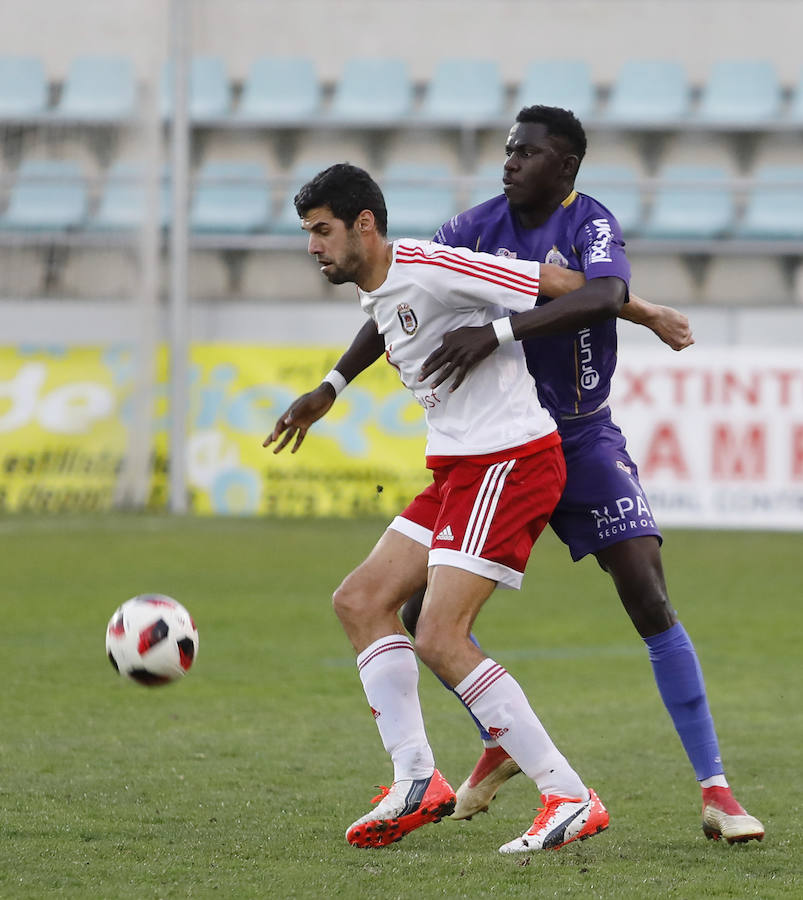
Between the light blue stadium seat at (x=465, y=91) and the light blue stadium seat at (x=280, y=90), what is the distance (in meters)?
1.44

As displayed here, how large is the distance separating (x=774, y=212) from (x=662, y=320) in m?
14.2

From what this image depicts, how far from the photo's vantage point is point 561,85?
19.1 meters

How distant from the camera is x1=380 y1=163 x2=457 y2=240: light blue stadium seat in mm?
17578

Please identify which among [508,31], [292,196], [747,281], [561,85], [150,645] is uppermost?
[508,31]

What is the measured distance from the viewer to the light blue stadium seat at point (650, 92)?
18.9 meters

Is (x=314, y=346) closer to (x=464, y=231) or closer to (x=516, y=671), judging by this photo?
(x=516, y=671)

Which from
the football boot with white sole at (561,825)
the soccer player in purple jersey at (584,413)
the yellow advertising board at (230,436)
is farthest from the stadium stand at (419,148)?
the football boot with white sole at (561,825)

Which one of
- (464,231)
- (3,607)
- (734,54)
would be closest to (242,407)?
(3,607)

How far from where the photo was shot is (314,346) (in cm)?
1518

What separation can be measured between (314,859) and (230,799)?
795 mm

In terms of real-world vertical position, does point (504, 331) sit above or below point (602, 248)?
below

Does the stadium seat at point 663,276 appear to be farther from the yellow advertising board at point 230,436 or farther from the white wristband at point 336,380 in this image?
the white wristband at point 336,380

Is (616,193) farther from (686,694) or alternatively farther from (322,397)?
(686,694)

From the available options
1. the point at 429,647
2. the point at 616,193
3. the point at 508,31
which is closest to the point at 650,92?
the point at 616,193
